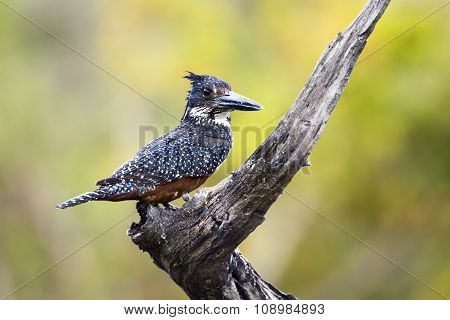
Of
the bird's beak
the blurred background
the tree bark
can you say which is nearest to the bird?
the bird's beak

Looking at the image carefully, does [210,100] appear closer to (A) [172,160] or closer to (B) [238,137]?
(A) [172,160]

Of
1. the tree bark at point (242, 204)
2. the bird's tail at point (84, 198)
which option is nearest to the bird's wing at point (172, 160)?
the bird's tail at point (84, 198)

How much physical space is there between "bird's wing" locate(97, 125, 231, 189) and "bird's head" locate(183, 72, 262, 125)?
0.32 meters

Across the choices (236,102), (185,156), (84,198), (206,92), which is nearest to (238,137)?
(206,92)

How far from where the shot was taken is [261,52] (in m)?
13.4

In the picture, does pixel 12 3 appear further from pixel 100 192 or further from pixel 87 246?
pixel 100 192

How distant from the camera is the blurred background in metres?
12.3

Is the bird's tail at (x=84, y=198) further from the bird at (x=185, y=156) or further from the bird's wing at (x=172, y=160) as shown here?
the bird's wing at (x=172, y=160)

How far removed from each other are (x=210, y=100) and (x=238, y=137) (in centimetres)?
431

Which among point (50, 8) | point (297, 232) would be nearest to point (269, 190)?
point (297, 232)

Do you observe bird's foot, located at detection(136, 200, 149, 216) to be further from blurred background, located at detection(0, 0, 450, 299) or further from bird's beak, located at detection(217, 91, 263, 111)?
→ blurred background, located at detection(0, 0, 450, 299)

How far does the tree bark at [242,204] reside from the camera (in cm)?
574

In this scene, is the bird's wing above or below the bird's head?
below

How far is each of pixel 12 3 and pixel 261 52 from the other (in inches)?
173
